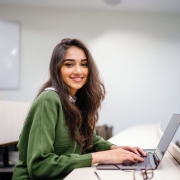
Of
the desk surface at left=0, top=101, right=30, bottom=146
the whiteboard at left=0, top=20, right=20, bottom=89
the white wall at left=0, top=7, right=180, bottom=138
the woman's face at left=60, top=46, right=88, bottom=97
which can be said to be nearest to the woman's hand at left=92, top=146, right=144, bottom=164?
the woman's face at left=60, top=46, right=88, bottom=97

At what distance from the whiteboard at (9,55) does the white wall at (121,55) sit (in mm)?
101

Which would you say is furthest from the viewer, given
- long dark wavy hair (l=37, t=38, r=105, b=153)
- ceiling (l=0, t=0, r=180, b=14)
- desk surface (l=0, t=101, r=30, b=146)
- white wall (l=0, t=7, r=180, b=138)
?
white wall (l=0, t=7, r=180, b=138)

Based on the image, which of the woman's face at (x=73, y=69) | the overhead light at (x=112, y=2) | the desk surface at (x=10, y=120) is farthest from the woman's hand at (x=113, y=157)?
the overhead light at (x=112, y=2)

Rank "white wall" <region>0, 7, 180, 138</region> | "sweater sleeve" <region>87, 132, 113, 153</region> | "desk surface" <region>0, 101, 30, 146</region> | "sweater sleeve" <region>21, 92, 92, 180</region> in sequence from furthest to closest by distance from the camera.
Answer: "white wall" <region>0, 7, 180, 138</region> < "desk surface" <region>0, 101, 30, 146</region> < "sweater sleeve" <region>87, 132, 113, 153</region> < "sweater sleeve" <region>21, 92, 92, 180</region>

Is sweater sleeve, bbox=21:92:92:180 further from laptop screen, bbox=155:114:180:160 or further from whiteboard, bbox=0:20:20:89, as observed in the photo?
whiteboard, bbox=0:20:20:89

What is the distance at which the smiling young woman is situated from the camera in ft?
3.11

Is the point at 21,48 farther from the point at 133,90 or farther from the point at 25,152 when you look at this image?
the point at 25,152

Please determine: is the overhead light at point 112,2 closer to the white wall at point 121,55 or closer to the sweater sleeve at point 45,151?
the white wall at point 121,55

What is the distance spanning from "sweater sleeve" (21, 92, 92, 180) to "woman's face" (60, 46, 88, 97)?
0.18 metres

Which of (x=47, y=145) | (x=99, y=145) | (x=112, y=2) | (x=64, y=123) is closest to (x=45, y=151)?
(x=47, y=145)

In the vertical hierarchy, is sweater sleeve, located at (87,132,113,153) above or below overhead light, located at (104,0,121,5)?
below

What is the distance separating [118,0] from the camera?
12.6 feet

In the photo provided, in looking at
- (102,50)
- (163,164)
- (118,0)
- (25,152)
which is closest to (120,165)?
(163,164)

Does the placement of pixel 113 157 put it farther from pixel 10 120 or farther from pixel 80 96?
pixel 10 120
